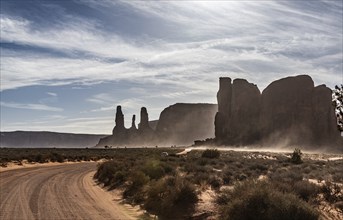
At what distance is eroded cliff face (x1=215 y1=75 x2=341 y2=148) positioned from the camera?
10444cm

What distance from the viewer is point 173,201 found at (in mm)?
14586

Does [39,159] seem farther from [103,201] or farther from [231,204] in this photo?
[231,204]

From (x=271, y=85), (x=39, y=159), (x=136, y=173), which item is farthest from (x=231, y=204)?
(x=271, y=85)

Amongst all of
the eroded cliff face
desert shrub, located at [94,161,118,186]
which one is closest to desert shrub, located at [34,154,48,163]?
desert shrub, located at [94,161,118,186]

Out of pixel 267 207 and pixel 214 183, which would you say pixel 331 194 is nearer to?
pixel 214 183

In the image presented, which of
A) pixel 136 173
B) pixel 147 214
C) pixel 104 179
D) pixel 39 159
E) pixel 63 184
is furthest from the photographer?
pixel 39 159

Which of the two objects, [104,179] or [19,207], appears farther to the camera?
[104,179]

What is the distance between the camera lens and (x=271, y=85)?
394 ft

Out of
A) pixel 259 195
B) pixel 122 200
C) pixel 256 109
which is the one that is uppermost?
pixel 256 109

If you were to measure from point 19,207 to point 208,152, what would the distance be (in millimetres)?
31752

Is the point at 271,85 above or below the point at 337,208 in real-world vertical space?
above

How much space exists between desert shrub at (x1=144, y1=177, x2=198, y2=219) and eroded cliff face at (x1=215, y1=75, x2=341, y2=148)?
93538 millimetres

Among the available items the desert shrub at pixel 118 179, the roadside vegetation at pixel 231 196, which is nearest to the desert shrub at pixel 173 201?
the roadside vegetation at pixel 231 196

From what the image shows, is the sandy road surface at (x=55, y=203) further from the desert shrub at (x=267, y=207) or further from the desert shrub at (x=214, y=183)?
the desert shrub at (x=267, y=207)
